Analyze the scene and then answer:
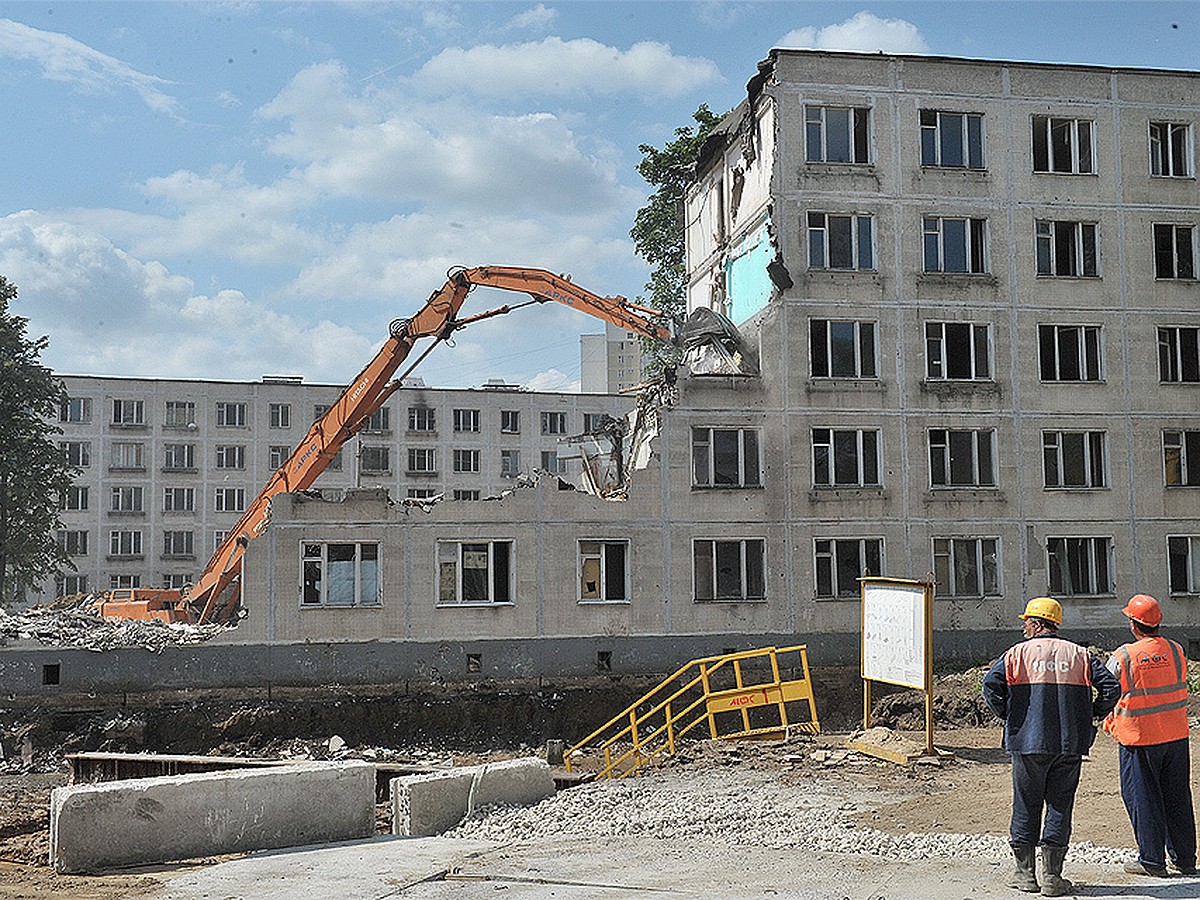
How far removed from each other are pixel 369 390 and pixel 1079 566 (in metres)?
17.6

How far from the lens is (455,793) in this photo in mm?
12516

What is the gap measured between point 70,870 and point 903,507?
865 inches

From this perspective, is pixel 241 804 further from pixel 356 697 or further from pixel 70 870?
pixel 356 697

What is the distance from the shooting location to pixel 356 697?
2642 centimetres

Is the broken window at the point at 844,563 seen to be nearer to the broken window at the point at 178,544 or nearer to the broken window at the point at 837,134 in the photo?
the broken window at the point at 837,134

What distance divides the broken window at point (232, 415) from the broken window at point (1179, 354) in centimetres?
4018

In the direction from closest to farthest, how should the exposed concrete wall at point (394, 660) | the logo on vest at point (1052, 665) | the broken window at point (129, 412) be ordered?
1. the logo on vest at point (1052, 665)
2. the exposed concrete wall at point (394, 660)
3. the broken window at point (129, 412)

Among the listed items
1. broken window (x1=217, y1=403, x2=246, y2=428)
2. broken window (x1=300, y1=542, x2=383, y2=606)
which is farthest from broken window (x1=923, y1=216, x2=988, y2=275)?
broken window (x1=217, y1=403, x2=246, y2=428)

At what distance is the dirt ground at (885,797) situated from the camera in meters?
10.3

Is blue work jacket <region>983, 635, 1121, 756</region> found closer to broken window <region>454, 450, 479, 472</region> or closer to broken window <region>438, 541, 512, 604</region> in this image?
broken window <region>438, 541, 512, 604</region>

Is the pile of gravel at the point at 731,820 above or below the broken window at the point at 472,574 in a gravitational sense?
below

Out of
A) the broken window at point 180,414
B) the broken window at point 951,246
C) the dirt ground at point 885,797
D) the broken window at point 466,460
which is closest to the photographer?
the dirt ground at point 885,797

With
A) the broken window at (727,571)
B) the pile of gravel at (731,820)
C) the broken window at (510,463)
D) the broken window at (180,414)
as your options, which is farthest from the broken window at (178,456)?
the pile of gravel at (731,820)

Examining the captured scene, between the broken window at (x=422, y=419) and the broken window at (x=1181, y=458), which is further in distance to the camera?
the broken window at (x=422, y=419)
